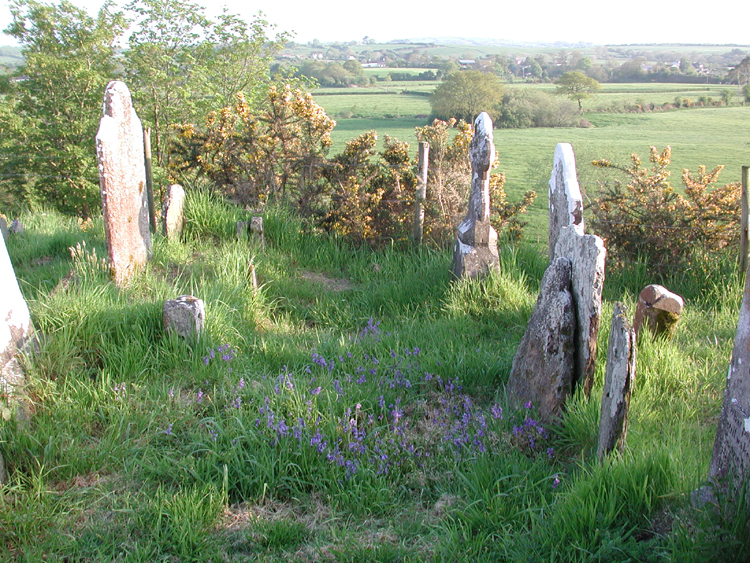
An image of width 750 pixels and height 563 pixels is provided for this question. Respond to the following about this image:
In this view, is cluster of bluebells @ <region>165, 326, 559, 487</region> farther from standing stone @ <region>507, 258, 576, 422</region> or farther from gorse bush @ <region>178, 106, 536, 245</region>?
gorse bush @ <region>178, 106, 536, 245</region>

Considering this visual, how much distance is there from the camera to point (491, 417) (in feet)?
12.7

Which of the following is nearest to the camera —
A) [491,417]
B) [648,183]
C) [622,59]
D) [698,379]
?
[491,417]

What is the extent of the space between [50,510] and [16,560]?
1.09 ft

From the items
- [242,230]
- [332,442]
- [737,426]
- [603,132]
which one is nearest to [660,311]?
[737,426]

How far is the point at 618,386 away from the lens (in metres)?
3.05

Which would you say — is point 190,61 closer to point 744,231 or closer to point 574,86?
point 744,231

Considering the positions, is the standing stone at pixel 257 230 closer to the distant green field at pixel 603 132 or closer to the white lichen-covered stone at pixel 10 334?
the white lichen-covered stone at pixel 10 334

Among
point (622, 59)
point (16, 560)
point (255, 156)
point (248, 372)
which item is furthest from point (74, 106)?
point (622, 59)

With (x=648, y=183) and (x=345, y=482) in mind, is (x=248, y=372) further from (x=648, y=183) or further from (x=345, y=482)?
(x=648, y=183)

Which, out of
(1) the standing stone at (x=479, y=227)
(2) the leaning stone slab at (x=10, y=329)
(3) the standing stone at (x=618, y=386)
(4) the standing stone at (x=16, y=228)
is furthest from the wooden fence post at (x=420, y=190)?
(4) the standing stone at (x=16, y=228)

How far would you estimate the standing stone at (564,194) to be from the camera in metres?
5.13

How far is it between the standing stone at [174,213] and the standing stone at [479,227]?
3.62 meters

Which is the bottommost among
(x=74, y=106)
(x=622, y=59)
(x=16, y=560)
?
(x=16, y=560)

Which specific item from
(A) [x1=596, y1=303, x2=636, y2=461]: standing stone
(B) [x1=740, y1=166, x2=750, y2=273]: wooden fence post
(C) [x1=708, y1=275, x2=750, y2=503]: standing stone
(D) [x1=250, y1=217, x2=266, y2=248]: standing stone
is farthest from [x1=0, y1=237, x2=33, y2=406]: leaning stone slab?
(B) [x1=740, y1=166, x2=750, y2=273]: wooden fence post
